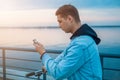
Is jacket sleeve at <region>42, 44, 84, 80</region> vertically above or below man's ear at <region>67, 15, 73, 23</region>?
below

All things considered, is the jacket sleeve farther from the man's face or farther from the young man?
the man's face

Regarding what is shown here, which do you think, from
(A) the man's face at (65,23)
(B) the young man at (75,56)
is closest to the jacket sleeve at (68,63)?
(B) the young man at (75,56)

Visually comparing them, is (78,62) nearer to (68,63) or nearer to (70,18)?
(68,63)

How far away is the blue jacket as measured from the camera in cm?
151

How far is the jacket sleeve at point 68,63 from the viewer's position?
4.92 feet

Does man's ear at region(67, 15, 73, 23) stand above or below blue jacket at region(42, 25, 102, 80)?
above

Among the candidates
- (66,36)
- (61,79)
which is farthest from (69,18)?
(66,36)

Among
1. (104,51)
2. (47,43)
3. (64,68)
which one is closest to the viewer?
(64,68)

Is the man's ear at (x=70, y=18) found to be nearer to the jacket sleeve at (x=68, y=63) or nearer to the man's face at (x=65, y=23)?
the man's face at (x=65, y=23)

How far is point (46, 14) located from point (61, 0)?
0.99ft

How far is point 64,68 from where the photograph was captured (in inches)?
59.8

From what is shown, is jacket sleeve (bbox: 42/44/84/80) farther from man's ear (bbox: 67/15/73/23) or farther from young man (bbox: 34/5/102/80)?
man's ear (bbox: 67/15/73/23)

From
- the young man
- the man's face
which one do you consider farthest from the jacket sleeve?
the man's face

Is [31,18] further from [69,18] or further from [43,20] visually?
[69,18]
